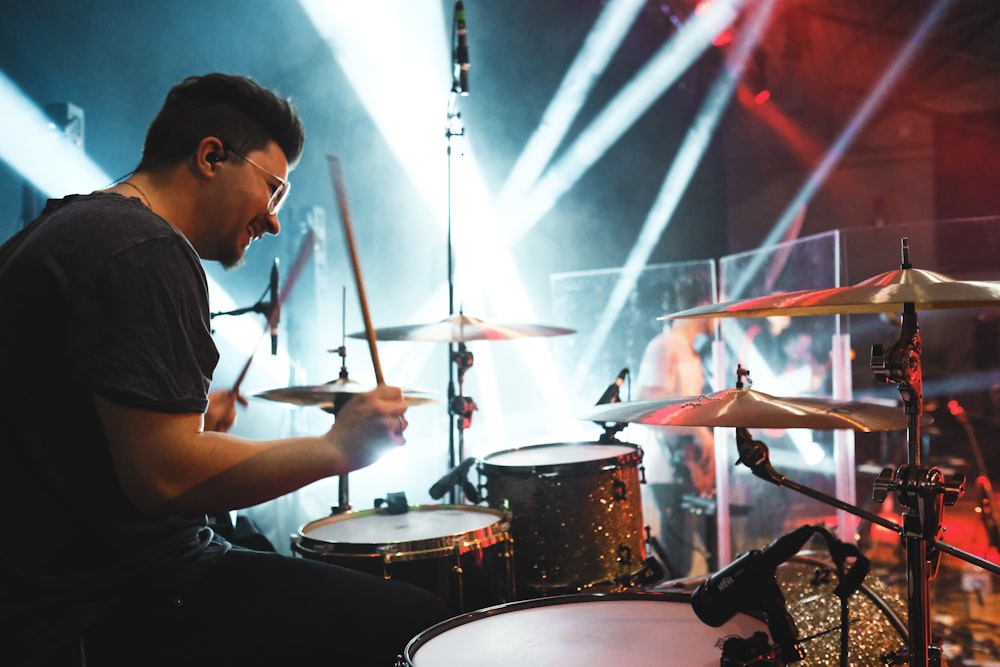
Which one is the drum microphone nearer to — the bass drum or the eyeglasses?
the bass drum

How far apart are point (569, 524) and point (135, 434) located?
5.93ft

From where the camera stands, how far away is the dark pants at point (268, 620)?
3.97 ft

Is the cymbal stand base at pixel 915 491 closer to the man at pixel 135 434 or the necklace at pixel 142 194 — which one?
the man at pixel 135 434

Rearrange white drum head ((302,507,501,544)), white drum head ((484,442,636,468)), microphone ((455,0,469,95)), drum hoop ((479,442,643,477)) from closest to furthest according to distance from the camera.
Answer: white drum head ((302,507,501,544)) < drum hoop ((479,442,643,477)) < white drum head ((484,442,636,468)) < microphone ((455,0,469,95))

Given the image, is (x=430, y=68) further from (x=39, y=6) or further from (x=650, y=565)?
(x=650, y=565)

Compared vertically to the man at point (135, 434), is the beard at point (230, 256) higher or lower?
higher

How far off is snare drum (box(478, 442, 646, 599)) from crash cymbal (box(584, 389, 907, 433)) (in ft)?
2.55

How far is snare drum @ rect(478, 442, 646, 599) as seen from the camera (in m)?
2.60

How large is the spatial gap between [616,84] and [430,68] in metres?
1.54

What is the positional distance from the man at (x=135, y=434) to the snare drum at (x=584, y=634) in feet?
0.90

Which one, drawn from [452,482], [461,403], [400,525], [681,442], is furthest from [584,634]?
[681,442]

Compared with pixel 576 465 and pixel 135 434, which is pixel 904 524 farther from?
pixel 135 434

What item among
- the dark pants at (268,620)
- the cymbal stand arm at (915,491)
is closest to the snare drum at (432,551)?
the dark pants at (268,620)

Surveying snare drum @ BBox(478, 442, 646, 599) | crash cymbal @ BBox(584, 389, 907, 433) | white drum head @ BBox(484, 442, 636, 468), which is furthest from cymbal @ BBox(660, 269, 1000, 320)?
white drum head @ BBox(484, 442, 636, 468)
